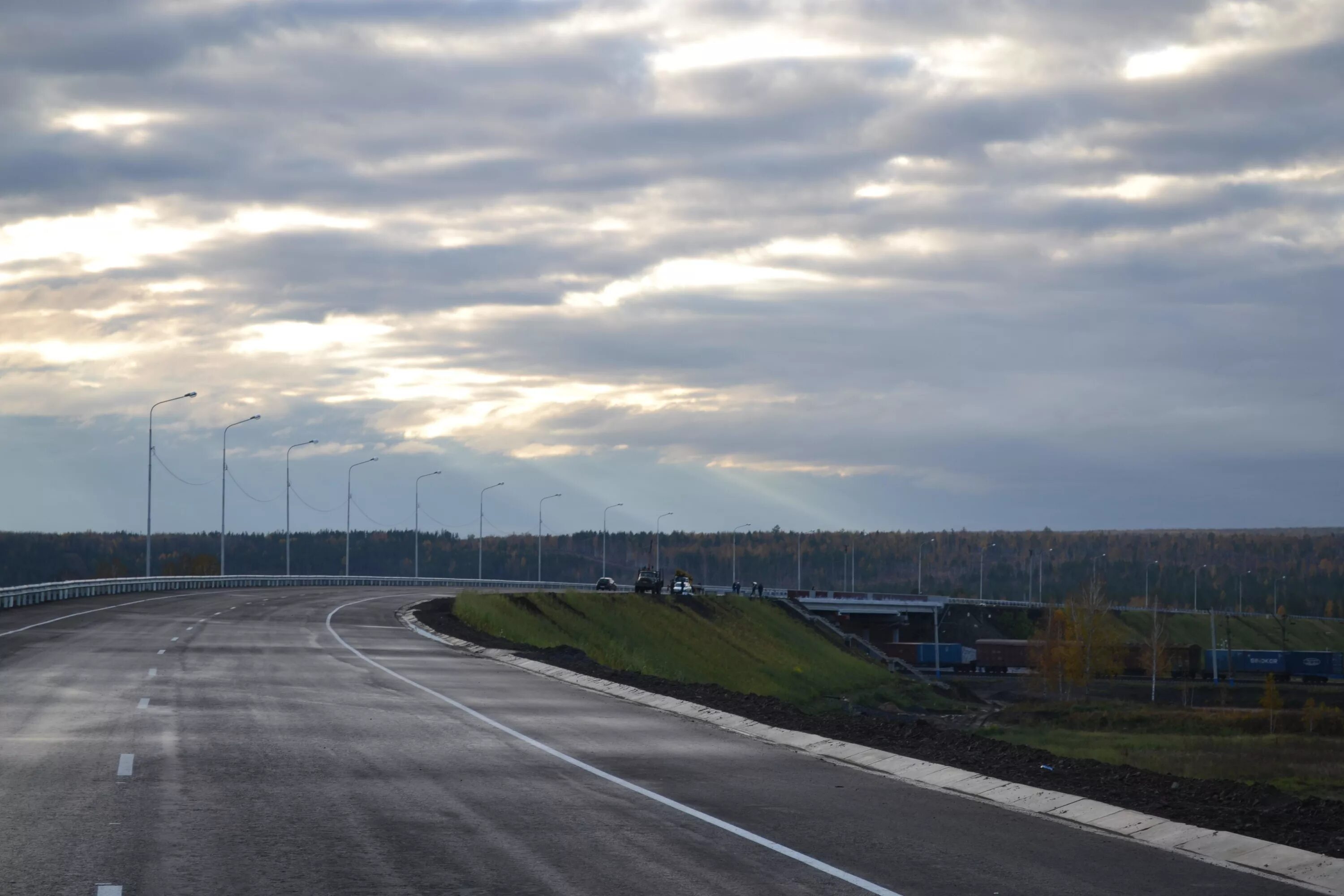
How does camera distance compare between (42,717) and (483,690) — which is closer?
(42,717)

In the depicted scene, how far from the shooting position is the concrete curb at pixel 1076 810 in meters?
10.3

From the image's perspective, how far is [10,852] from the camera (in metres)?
9.64

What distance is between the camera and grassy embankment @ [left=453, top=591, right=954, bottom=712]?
62156 millimetres

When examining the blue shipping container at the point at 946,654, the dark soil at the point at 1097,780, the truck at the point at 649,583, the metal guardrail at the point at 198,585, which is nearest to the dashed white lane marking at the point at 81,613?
the metal guardrail at the point at 198,585

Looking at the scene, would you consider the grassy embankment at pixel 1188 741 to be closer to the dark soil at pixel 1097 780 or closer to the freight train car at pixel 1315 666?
the dark soil at pixel 1097 780

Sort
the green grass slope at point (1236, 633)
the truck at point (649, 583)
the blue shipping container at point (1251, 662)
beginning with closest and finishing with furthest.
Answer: the truck at point (649, 583), the blue shipping container at point (1251, 662), the green grass slope at point (1236, 633)

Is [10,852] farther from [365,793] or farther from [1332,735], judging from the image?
[1332,735]

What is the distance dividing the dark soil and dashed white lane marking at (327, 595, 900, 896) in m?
4.05

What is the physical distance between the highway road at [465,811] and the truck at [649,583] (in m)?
85.4

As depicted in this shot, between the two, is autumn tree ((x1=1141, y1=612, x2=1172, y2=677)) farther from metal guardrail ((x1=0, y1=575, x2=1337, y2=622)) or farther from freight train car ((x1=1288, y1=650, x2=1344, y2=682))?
metal guardrail ((x1=0, y1=575, x2=1337, y2=622))

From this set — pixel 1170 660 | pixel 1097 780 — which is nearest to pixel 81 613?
pixel 1097 780

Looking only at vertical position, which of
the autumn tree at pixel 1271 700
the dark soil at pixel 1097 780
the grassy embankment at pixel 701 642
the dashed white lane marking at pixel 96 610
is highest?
the dark soil at pixel 1097 780

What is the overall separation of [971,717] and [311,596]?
43.3 meters

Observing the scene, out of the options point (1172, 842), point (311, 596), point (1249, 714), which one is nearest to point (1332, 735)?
point (1249, 714)
